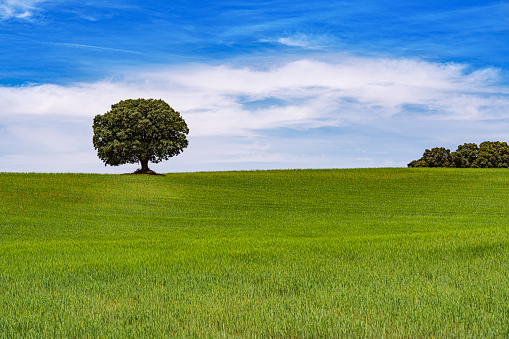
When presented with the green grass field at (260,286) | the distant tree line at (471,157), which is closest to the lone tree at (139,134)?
the green grass field at (260,286)

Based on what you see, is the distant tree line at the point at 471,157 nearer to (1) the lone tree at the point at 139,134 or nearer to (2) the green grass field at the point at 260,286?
(1) the lone tree at the point at 139,134

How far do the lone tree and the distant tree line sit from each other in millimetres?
49672

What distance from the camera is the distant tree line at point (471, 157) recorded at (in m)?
83.1

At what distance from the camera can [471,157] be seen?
8631 centimetres

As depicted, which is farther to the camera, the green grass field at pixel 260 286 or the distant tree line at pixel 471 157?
the distant tree line at pixel 471 157

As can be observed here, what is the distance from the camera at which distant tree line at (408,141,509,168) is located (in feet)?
273

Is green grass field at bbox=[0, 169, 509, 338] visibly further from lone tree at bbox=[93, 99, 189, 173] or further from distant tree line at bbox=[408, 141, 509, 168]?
distant tree line at bbox=[408, 141, 509, 168]

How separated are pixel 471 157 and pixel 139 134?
63718 millimetres

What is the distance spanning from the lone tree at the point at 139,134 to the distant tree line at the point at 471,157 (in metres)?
49.7

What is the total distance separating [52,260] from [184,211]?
20.6 m

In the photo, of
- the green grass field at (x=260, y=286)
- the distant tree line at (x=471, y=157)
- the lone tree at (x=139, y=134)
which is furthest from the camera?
the distant tree line at (x=471, y=157)

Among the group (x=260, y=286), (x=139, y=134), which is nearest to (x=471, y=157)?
(x=139, y=134)

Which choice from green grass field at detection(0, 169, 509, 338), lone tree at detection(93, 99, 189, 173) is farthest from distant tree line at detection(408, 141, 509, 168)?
green grass field at detection(0, 169, 509, 338)

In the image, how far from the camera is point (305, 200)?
3725 centimetres
